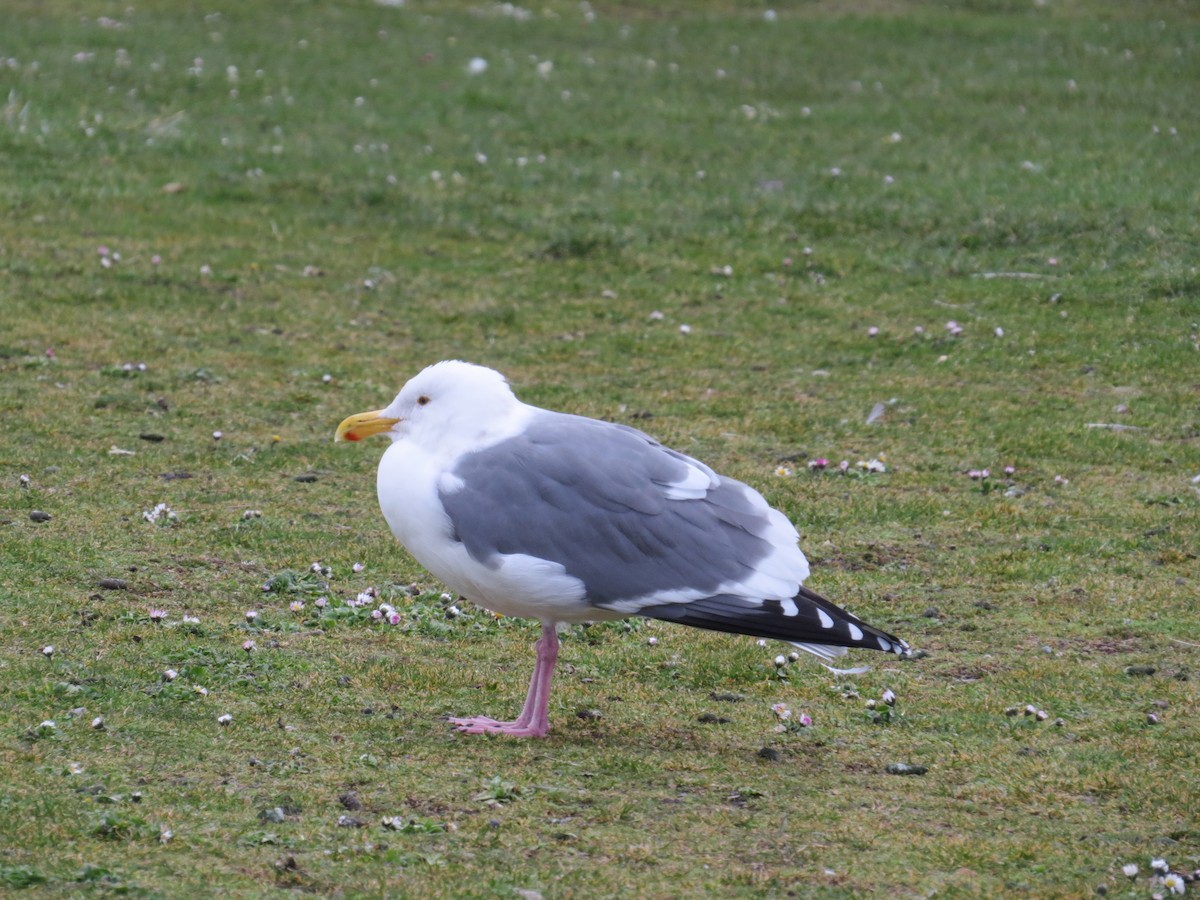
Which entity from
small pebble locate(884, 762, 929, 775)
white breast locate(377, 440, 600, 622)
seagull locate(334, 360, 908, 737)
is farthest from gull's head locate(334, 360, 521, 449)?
small pebble locate(884, 762, 929, 775)

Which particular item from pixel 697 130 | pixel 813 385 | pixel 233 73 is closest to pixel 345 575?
pixel 813 385

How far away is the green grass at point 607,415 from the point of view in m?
4.77

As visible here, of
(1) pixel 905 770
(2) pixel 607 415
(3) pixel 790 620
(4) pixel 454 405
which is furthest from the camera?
(2) pixel 607 415

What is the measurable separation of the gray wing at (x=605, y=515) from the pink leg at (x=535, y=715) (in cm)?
37

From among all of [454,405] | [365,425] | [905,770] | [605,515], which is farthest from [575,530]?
[905,770]

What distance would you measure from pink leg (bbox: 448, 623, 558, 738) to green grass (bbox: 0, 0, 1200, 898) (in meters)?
0.08

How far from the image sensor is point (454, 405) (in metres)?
5.59

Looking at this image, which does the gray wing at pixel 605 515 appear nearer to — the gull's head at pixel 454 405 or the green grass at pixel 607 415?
the gull's head at pixel 454 405

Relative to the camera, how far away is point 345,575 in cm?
704

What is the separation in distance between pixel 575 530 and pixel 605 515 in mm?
122

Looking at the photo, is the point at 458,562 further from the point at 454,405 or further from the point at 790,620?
the point at 790,620

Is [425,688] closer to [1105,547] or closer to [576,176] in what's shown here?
[1105,547]

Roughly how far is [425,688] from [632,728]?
33.0 inches

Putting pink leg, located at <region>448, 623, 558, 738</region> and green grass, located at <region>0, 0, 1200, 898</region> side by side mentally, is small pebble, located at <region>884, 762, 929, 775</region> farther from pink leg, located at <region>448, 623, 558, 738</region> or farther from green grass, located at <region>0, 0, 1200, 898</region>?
pink leg, located at <region>448, 623, 558, 738</region>
